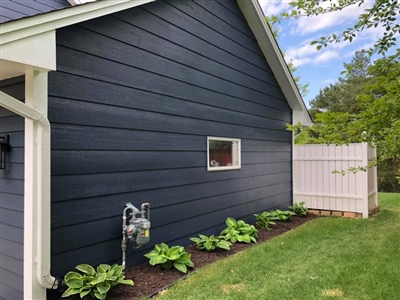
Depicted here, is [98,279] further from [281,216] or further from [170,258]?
[281,216]

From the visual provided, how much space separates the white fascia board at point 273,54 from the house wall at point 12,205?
4755 millimetres

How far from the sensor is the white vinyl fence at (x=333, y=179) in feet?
23.5

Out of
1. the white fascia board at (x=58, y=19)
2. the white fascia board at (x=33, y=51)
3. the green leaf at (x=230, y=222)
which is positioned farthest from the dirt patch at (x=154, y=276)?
the white fascia board at (x=58, y=19)

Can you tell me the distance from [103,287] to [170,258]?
0.97m

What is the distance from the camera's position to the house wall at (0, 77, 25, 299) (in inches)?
114

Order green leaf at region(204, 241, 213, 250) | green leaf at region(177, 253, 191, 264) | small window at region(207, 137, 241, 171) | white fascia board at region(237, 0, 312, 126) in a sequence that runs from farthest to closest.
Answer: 1. white fascia board at region(237, 0, 312, 126)
2. small window at region(207, 137, 241, 171)
3. green leaf at region(204, 241, 213, 250)
4. green leaf at region(177, 253, 191, 264)

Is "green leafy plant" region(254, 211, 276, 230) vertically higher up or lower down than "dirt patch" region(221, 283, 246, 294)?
higher up

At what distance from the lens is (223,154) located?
18.5 feet

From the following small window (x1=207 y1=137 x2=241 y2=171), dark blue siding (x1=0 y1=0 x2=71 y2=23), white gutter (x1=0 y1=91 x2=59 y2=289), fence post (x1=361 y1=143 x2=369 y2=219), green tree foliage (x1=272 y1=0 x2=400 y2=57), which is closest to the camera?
green tree foliage (x1=272 y1=0 x2=400 y2=57)

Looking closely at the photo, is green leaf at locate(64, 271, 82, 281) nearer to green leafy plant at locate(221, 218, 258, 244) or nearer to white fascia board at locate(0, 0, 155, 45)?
white fascia board at locate(0, 0, 155, 45)

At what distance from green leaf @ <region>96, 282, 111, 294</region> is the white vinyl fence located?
20.1 ft

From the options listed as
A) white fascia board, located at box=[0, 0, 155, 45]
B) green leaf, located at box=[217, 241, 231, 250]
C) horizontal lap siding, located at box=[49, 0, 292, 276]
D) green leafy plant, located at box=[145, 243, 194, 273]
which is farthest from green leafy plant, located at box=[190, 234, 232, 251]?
white fascia board, located at box=[0, 0, 155, 45]

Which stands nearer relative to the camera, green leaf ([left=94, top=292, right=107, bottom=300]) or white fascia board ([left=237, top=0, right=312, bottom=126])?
→ green leaf ([left=94, top=292, right=107, bottom=300])

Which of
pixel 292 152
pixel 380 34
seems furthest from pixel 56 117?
pixel 292 152
